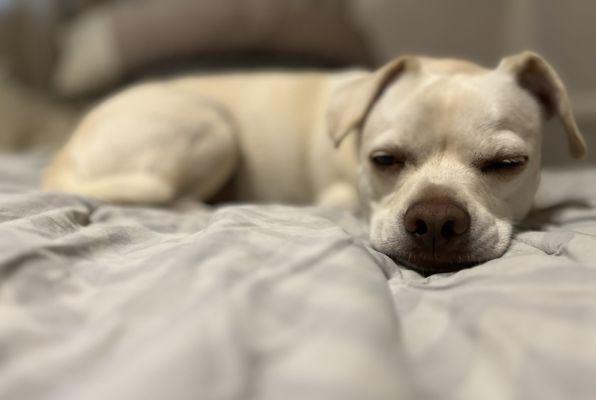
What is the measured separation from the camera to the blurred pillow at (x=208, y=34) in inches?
76.7

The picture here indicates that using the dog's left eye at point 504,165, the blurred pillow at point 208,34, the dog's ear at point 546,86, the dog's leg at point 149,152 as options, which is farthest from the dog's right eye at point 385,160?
the blurred pillow at point 208,34

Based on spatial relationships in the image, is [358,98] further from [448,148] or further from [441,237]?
[441,237]

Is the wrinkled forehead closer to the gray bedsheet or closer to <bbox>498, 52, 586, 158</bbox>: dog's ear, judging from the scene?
<bbox>498, 52, 586, 158</bbox>: dog's ear

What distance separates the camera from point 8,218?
0.87 metres

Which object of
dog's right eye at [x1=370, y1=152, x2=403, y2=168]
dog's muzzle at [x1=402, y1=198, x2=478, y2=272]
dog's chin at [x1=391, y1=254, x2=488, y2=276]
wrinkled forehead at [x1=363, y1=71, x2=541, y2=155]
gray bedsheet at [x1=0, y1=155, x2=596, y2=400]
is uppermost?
wrinkled forehead at [x1=363, y1=71, x2=541, y2=155]

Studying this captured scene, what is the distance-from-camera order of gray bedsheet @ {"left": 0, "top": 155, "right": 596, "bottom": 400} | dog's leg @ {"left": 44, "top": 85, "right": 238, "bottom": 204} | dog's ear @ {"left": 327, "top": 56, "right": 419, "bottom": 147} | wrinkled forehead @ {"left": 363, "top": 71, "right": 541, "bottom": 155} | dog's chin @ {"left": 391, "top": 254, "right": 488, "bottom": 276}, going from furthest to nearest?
dog's leg @ {"left": 44, "top": 85, "right": 238, "bottom": 204} < dog's ear @ {"left": 327, "top": 56, "right": 419, "bottom": 147} < wrinkled forehead @ {"left": 363, "top": 71, "right": 541, "bottom": 155} < dog's chin @ {"left": 391, "top": 254, "right": 488, "bottom": 276} < gray bedsheet @ {"left": 0, "top": 155, "right": 596, "bottom": 400}

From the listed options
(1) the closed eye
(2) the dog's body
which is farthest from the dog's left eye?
(2) the dog's body

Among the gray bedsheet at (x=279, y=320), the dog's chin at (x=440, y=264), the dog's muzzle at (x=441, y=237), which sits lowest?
the dog's chin at (x=440, y=264)

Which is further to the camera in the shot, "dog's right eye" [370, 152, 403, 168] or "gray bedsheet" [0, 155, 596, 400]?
"dog's right eye" [370, 152, 403, 168]

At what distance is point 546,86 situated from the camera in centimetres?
113

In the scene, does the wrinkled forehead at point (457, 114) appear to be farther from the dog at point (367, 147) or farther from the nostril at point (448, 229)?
the nostril at point (448, 229)

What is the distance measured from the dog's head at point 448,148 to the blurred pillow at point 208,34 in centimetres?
84

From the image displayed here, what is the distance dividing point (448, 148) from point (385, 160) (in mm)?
133

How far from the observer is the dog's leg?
129 cm
